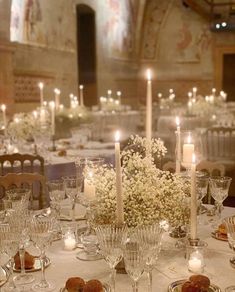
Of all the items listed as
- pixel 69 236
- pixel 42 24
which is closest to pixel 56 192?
pixel 69 236

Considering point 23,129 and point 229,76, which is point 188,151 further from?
point 229,76

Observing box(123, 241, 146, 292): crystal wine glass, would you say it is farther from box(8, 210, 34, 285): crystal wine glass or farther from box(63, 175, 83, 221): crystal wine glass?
box(63, 175, 83, 221): crystal wine glass

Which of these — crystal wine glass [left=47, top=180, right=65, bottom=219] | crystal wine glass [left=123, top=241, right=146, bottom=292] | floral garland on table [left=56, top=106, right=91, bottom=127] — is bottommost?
crystal wine glass [left=123, top=241, right=146, bottom=292]

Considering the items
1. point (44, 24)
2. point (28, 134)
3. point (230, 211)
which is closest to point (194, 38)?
point (44, 24)

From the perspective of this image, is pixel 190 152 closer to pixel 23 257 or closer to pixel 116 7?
pixel 23 257

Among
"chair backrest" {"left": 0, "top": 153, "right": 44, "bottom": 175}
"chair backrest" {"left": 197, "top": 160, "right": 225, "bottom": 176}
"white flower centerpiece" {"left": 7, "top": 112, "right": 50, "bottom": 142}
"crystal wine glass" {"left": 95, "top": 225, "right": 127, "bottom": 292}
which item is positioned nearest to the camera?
"crystal wine glass" {"left": 95, "top": 225, "right": 127, "bottom": 292}

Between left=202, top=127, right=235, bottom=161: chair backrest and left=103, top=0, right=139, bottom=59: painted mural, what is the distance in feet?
25.2

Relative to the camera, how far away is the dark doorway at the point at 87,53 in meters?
13.5

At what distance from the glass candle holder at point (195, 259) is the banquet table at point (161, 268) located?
0.03 metres

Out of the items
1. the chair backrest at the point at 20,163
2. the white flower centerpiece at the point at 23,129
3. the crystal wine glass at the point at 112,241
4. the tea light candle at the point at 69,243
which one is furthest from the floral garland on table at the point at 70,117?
the crystal wine glass at the point at 112,241

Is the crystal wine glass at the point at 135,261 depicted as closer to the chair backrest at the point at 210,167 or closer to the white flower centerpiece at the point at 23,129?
the chair backrest at the point at 210,167

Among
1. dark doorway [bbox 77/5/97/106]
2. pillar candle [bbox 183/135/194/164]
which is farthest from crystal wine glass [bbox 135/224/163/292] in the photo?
dark doorway [bbox 77/5/97/106]

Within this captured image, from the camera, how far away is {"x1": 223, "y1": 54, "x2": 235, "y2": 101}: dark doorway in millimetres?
16203

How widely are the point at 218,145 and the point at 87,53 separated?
765cm
